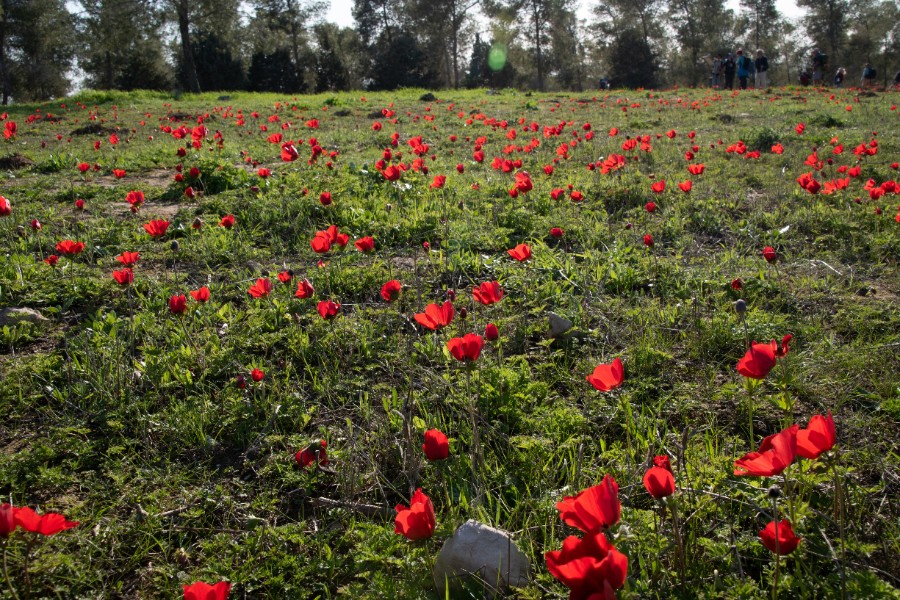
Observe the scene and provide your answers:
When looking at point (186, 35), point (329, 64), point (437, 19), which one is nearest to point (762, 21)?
point (437, 19)

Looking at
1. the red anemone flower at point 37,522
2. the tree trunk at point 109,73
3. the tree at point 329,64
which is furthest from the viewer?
the tree trunk at point 109,73

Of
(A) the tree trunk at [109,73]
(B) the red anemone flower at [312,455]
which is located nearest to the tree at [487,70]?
(A) the tree trunk at [109,73]

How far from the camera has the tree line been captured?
30.6 meters

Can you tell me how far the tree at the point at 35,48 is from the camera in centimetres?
3064

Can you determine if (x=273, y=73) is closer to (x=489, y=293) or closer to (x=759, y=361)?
(x=489, y=293)

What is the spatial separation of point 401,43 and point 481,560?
36532 millimetres

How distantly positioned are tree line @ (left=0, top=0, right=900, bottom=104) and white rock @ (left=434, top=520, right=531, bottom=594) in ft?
85.4

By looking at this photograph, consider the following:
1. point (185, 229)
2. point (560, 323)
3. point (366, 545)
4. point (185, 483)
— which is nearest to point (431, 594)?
point (366, 545)

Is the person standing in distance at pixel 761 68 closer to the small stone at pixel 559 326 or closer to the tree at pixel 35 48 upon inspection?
the small stone at pixel 559 326

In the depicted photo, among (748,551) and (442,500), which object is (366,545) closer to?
(442,500)

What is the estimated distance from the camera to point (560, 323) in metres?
3.08

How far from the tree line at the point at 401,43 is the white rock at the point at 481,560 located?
85.4 ft

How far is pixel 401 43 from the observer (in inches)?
1356

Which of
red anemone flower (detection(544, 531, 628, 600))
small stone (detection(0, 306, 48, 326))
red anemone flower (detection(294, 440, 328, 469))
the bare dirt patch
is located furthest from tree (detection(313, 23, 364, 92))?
red anemone flower (detection(544, 531, 628, 600))
